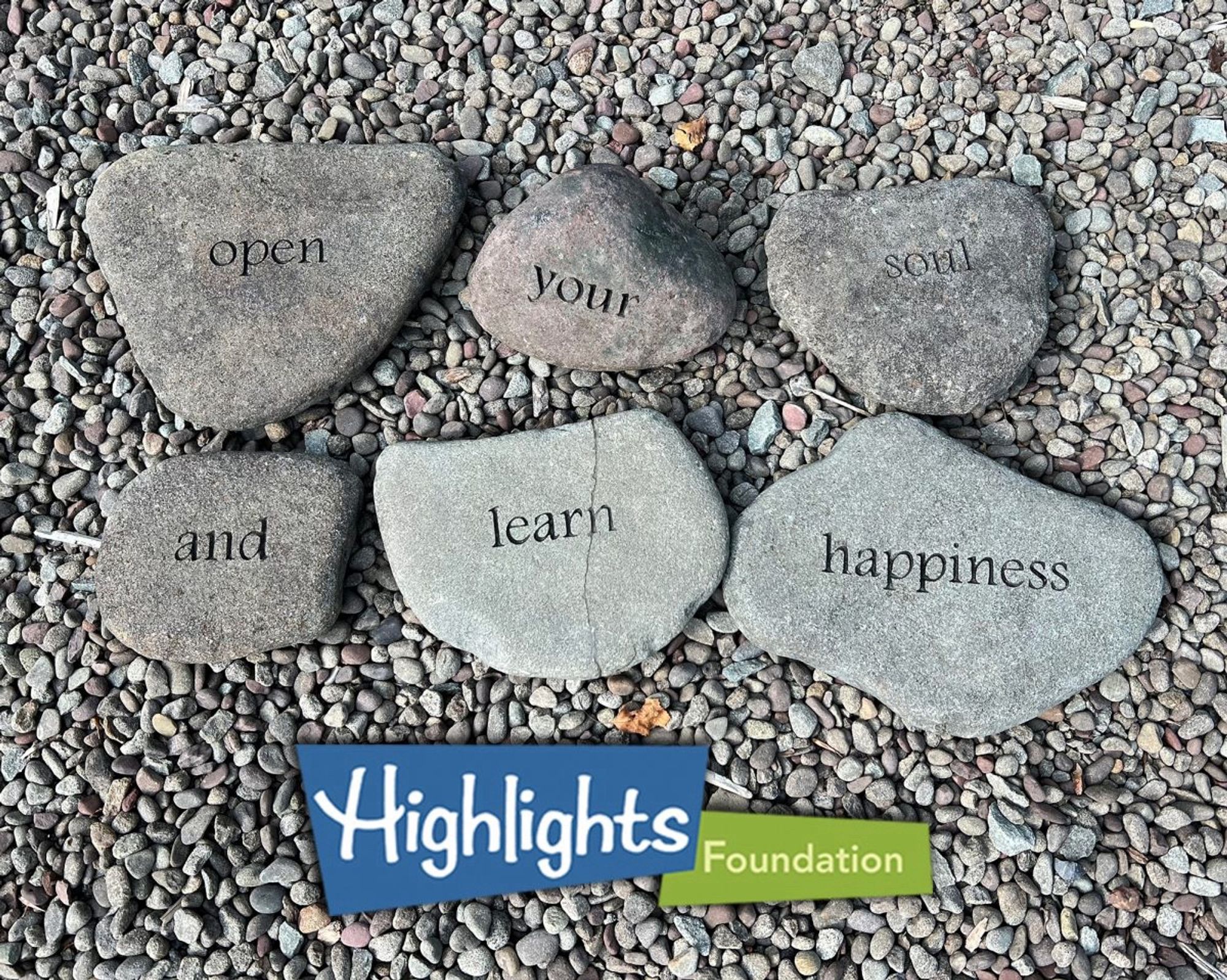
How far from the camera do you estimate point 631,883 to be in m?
2.02

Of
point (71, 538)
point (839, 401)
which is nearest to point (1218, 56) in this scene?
point (839, 401)

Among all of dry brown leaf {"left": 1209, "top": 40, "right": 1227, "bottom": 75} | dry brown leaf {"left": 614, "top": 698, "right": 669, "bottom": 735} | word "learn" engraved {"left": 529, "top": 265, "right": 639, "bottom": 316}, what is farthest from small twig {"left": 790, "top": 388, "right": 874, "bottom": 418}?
dry brown leaf {"left": 1209, "top": 40, "right": 1227, "bottom": 75}

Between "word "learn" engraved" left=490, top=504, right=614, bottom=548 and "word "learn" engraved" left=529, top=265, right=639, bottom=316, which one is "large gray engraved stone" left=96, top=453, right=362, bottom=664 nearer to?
"word "learn" engraved" left=490, top=504, right=614, bottom=548

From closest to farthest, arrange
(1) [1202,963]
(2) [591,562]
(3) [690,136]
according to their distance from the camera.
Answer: (1) [1202,963] → (2) [591,562] → (3) [690,136]

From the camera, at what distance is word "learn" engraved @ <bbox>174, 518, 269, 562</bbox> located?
209 cm

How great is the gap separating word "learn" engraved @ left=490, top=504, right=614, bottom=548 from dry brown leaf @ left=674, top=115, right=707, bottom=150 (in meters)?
0.95

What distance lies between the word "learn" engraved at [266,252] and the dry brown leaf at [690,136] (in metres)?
0.90

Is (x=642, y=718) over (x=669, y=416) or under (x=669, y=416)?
under

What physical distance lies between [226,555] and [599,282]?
1.01 meters

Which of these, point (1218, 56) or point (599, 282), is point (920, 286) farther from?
point (1218, 56)

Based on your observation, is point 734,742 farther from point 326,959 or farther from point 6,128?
point 6,128

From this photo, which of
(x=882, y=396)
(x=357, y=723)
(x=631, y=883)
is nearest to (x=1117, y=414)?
(x=882, y=396)

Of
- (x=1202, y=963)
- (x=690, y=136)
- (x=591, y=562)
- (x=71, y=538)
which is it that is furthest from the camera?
(x=690, y=136)

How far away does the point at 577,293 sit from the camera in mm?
2152
